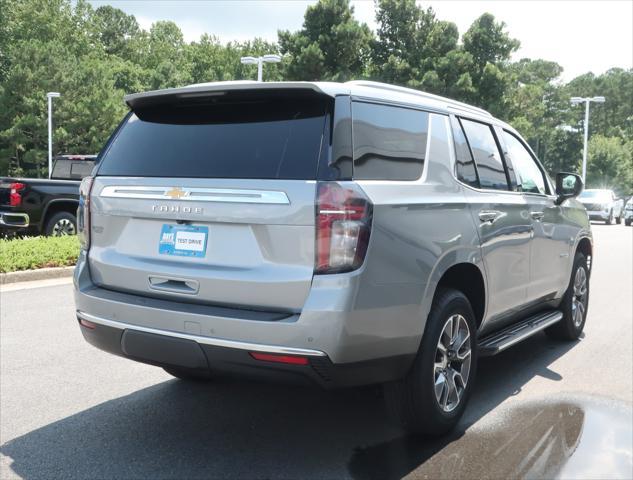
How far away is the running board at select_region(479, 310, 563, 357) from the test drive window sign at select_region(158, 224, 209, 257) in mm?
1950

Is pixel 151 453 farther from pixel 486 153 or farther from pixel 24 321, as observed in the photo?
pixel 24 321

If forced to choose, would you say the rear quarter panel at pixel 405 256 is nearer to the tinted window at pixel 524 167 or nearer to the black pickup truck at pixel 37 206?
the tinted window at pixel 524 167

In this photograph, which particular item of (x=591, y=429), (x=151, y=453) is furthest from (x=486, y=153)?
(x=151, y=453)

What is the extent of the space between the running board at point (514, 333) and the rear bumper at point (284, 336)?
978 mm

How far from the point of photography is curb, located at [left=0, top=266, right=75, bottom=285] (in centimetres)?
907


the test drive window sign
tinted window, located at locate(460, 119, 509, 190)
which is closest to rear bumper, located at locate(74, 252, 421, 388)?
the test drive window sign

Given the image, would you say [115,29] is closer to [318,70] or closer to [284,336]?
[318,70]

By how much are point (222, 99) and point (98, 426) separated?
2070 millimetres

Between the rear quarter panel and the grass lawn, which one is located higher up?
the rear quarter panel

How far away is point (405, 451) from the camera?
362 cm

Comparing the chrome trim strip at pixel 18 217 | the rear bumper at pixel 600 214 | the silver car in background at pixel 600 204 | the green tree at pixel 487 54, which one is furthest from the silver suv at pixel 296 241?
the green tree at pixel 487 54

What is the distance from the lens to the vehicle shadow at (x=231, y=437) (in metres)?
3.38

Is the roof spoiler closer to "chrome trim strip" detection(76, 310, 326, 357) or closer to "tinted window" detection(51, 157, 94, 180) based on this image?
"chrome trim strip" detection(76, 310, 326, 357)

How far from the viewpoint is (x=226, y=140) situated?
345cm
